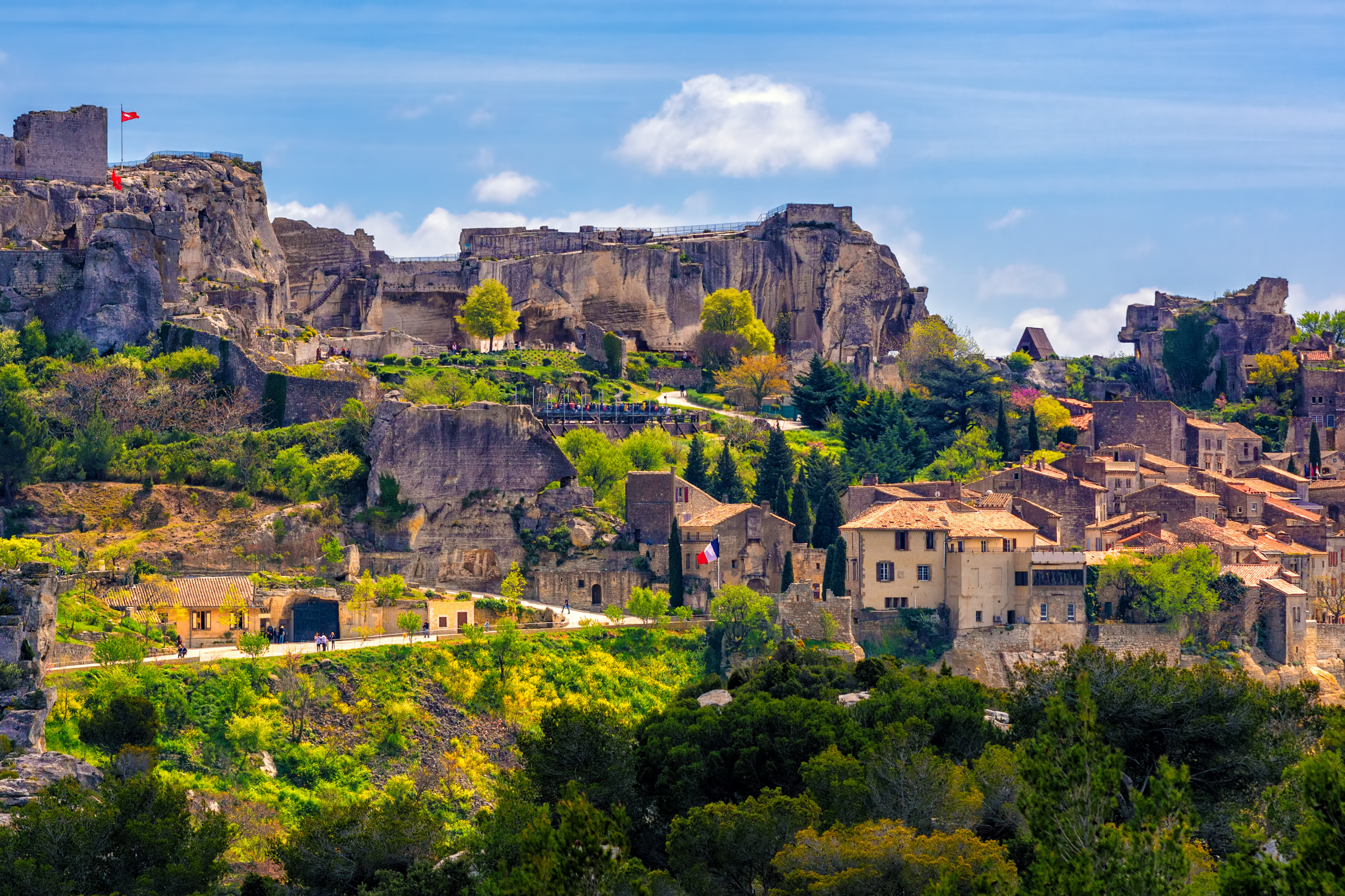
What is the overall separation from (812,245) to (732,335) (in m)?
7.85

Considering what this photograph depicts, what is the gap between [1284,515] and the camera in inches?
3051

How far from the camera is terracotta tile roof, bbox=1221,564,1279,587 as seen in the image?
70000 mm

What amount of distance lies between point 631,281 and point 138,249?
2999cm

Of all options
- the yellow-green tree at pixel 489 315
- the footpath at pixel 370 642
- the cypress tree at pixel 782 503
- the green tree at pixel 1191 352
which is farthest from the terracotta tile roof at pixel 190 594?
the green tree at pixel 1191 352

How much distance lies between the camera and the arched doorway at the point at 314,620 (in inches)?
2463

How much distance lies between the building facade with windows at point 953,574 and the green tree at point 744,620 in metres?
3.68

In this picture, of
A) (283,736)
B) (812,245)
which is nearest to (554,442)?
(283,736)

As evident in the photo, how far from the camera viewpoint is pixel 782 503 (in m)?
73.1

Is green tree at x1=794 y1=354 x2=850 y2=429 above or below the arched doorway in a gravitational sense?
above

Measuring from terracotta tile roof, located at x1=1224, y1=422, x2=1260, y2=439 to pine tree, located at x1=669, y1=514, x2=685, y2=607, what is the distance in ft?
100

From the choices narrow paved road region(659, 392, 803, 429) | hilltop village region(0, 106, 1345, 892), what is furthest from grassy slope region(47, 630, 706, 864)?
narrow paved road region(659, 392, 803, 429)

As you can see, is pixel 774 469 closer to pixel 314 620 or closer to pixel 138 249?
pixel 314 620

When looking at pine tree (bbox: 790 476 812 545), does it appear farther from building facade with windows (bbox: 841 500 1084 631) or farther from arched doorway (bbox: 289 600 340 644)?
arched doorway (bbox: 289 600 340 644)

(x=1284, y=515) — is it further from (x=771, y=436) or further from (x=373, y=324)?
(x=373, y=324)
